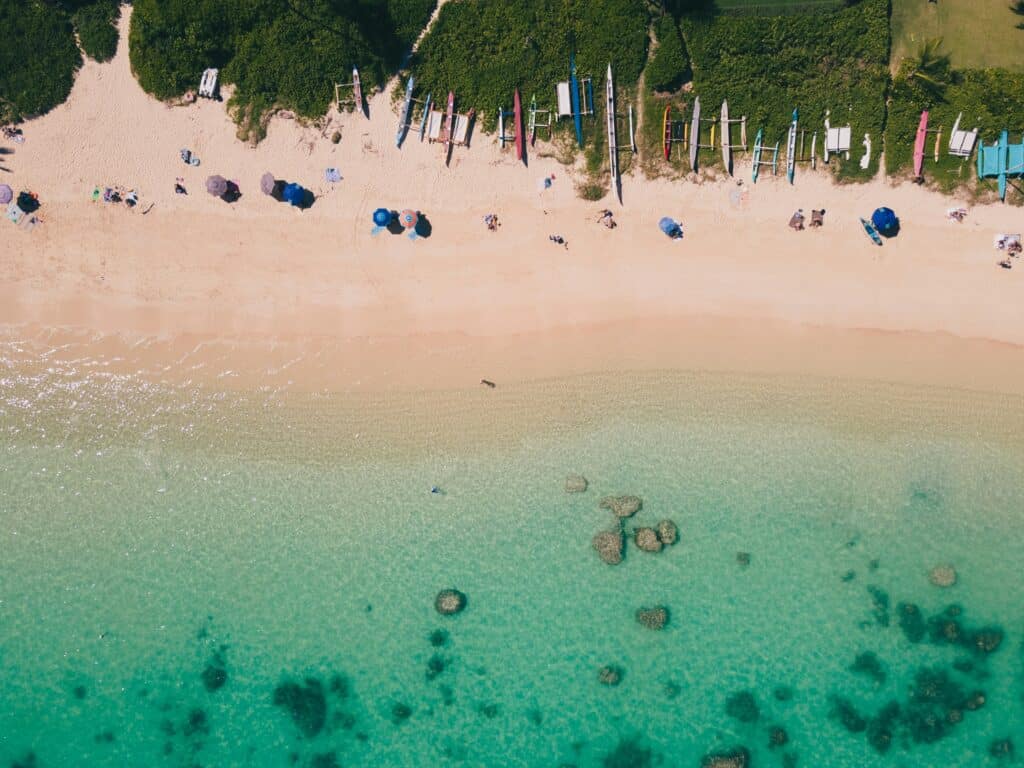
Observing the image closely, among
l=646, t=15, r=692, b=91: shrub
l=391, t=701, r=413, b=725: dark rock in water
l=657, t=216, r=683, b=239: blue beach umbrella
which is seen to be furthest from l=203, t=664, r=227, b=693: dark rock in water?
l=646, t=15, r=692, b=91: shrub

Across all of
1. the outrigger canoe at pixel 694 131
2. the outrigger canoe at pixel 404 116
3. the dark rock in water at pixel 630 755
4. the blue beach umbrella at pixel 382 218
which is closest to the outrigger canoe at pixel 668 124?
the outrigger canoe at pixel 694 131

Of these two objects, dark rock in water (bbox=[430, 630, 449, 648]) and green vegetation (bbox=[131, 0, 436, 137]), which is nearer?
green vegetation (bbox=[131, 0, 436, 137])

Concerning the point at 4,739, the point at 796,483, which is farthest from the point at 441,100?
the point at 4,739

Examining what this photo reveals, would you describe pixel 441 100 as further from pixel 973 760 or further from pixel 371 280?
pixel 973 760

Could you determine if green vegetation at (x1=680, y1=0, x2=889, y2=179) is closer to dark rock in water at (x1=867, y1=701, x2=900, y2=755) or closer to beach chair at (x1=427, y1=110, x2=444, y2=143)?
beach chair at (x1=427, y1=110, x2=444, y2=143)

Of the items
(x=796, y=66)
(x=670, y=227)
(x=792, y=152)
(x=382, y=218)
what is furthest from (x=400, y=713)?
(x=796, y=66)

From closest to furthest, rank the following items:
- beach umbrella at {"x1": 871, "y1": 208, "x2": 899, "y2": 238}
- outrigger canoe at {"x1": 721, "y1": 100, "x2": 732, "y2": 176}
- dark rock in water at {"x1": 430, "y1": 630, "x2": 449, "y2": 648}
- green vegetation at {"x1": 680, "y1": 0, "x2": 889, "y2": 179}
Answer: green vegetation at {"x1": 680, "y1": 0, "x2": 889, "y2": 179}
beach umbrella at {"x1": 871, "y1": 208, "x2": 899, "y2": 238}
outrigger canoe at {"x1": 721, "y1": 100, "x2": 732, "y2": 176}
dark rock in water at {"x1": 430, "y1": 630, "x2": 449, "y2": 648}

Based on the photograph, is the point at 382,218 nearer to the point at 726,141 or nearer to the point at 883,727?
the point at 726,141
